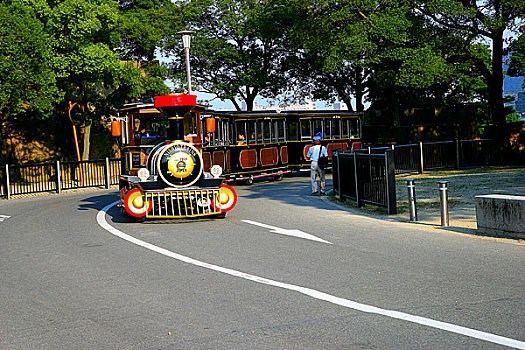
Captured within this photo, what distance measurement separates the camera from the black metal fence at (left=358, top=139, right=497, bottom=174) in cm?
2534

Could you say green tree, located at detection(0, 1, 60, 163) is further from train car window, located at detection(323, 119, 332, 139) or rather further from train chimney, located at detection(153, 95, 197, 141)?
train chimney, located at detection(153, 95, 197, 141)

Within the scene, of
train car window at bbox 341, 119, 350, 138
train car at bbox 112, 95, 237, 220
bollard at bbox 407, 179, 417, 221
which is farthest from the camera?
train car window at bbox 341, 119, 350, 138

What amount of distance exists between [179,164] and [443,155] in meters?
16.0

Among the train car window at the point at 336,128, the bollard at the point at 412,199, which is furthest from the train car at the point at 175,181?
the train car window at the point at 336,128

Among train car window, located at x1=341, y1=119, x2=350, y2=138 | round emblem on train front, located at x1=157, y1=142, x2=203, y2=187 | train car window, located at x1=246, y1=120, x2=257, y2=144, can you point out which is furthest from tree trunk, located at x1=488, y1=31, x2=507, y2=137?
round emblem on train front, located at x1=157, y1=142, x2=203, y2=187

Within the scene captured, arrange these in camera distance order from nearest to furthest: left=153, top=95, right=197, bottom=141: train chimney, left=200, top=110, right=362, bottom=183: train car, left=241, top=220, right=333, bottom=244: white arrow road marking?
left=241, top=220, right=333, bottom=244: white arrow road marking
left=153, top=95, right=197, bottom=141: train chimney
left=200, top=110, right=362, bottom=183: train car

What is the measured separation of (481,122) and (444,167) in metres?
21.8

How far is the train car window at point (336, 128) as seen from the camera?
3134cm

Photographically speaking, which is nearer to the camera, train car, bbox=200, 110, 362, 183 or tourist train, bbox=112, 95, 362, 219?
tourist train, bbox=112, 95, 362, 219

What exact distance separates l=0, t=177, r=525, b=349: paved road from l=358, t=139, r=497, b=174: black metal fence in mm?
12762

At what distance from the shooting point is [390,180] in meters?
13.8

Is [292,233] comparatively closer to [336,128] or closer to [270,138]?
[270,138]

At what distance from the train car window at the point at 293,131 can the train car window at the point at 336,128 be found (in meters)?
2.31

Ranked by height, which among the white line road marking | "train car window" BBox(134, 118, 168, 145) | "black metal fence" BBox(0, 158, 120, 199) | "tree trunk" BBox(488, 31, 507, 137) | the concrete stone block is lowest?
the white line road marking
